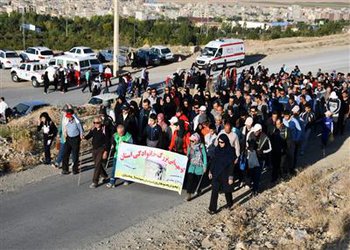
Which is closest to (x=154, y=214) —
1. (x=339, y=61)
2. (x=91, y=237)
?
(x=91, y=237)

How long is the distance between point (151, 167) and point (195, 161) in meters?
1.07

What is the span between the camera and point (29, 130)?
14.1 metres

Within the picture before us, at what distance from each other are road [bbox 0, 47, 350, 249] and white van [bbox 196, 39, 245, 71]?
76.8 feet

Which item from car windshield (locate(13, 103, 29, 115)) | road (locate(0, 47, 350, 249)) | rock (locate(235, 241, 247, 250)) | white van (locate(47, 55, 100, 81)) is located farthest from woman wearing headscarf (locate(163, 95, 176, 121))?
white van (locate(47, 55, 100, 81))

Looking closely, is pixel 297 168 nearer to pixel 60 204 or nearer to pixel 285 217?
pixel 285 217

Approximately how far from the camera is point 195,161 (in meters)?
9.98

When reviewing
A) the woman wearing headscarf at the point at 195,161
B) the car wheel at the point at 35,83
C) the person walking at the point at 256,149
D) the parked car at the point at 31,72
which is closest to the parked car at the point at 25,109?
the parked car at the point at 31,72

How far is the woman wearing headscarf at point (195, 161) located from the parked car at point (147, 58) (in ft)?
93.6

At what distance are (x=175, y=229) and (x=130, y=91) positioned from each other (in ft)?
56.9

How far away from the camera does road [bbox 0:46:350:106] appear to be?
1058 inches

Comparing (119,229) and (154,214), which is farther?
(154,214)

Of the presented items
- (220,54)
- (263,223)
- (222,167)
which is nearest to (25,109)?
(222,167)

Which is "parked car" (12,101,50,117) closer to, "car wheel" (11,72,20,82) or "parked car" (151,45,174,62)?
"car wheel" (11,72,20,82)

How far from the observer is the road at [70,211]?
8.48 meters
